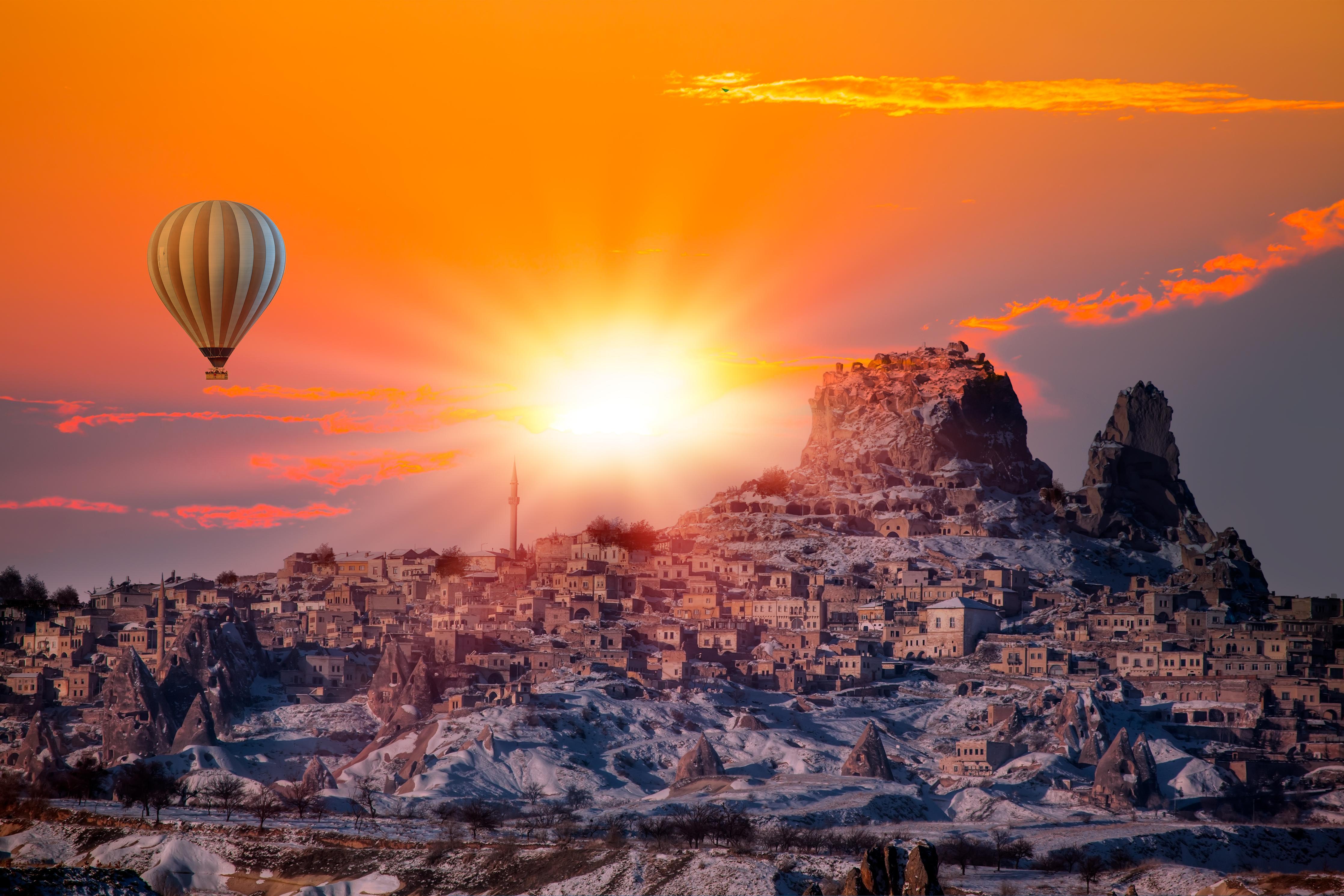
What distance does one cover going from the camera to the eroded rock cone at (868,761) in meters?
117

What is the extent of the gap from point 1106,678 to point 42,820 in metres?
75.1

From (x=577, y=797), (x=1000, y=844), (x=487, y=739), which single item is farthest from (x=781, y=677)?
(x=1000, y=844)

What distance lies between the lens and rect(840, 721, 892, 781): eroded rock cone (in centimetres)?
11706

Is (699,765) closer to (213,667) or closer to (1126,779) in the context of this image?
(1126,779)

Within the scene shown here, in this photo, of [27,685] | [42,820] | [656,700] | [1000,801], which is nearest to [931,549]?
[656,700]

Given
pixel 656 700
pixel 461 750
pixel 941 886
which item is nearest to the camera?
pixel 941 886

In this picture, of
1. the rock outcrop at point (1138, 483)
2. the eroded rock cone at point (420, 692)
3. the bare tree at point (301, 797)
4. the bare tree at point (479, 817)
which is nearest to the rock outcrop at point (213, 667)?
the eroded rock cone at point (420, 692)

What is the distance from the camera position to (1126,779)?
114m

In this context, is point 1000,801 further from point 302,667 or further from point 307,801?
point 302,667

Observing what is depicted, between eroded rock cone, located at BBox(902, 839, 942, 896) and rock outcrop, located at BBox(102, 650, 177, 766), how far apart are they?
7316 centimetres

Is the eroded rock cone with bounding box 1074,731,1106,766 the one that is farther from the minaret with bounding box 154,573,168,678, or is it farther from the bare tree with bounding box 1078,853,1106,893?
the minaret with bounding box 154,573,168,678

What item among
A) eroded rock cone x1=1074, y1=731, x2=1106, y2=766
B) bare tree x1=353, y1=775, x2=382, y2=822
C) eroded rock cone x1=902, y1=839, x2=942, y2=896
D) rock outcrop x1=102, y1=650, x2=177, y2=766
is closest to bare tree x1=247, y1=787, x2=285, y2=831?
bare tree x1=353, y1=775, x2=382, y2=822

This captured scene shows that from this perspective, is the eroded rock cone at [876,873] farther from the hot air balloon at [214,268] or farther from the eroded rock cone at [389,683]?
the eroded rock cone at [389,683]

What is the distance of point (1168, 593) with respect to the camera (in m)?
155
